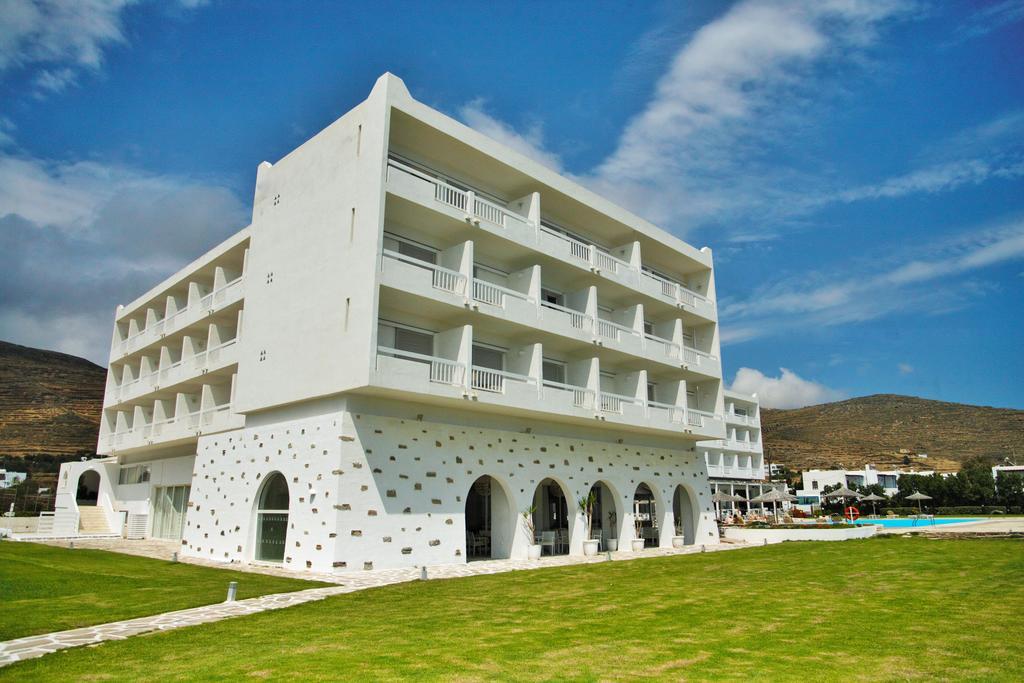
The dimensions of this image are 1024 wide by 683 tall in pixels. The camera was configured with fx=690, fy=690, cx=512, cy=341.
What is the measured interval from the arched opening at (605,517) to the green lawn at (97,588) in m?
13.1

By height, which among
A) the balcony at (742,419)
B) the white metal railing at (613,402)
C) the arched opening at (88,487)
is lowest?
the arched opening at (88,487)

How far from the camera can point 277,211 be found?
76.4ft

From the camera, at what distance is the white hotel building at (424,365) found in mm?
18578

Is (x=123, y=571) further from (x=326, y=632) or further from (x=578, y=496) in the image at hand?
(x=578, y=496)

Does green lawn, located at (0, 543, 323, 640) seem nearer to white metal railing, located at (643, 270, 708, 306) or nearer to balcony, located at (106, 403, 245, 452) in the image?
balcony, located at (106, 403, 245, 452)

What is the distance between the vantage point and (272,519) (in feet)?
67.0

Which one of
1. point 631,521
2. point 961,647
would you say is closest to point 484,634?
point 961,647

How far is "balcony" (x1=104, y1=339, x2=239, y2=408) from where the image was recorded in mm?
25969

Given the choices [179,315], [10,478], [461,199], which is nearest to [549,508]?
[461,199]

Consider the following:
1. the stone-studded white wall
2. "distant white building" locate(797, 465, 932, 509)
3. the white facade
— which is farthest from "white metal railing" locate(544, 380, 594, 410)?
"distant white building" locate(797, 465, 932, 509)

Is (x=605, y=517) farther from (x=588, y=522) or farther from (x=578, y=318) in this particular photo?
(x=578, y=318)

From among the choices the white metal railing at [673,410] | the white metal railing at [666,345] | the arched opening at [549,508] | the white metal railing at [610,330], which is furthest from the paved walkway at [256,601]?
the white metal railing at [666,345]

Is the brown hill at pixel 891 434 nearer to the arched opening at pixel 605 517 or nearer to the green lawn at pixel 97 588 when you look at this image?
the arched opening at pixel 605 517

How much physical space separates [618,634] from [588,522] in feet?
50.1
